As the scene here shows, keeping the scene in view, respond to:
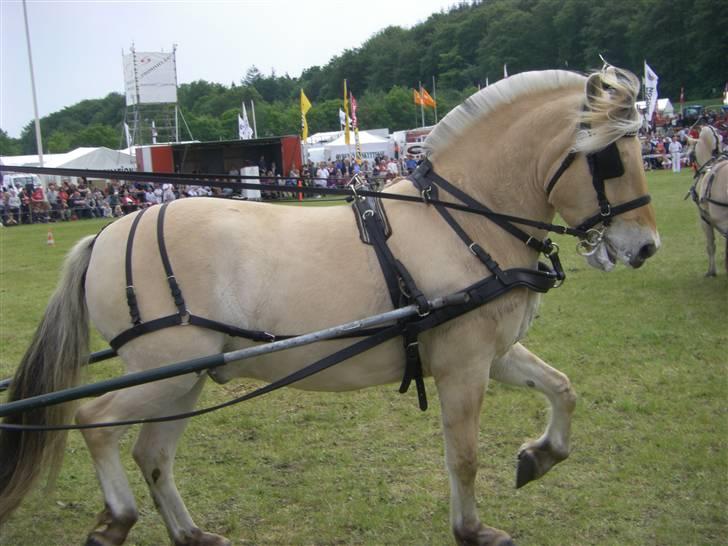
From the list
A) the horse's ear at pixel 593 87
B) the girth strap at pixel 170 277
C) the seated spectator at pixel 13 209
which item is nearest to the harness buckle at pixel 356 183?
the girth strap at pixel 170 277

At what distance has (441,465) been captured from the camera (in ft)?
16.2

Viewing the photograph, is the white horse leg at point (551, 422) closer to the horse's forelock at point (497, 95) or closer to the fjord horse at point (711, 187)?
the horse's forelock at point (497, 95)

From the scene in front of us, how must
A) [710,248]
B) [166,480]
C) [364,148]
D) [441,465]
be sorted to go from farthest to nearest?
[364,148]
[710,248]
[441,465]
[166,480]

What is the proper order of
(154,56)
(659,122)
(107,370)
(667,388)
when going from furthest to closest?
1. (154,56)
2. (659,122)
3. (107,370)
4. (667,388)

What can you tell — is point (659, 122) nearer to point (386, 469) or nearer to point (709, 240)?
point (709, 240)

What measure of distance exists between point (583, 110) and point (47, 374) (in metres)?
3.20

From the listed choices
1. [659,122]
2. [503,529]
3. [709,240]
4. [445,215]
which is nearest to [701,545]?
[503,529]

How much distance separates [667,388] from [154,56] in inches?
2280

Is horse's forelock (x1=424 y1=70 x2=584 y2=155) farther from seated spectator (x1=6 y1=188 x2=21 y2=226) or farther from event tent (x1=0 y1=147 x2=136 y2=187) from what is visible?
event tent (x1=0 y1=147 x2=136 y2=187)

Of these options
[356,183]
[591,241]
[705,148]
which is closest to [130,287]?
[356,183]

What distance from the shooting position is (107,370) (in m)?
7.74

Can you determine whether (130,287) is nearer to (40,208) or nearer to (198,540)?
(198,540)

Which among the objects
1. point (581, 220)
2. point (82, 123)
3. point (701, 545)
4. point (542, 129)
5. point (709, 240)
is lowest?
point (701, 545)

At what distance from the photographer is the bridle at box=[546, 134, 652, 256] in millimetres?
3525
